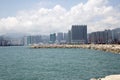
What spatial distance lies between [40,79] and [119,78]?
11.6 meters

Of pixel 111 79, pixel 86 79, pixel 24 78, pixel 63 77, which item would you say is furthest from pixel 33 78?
pixel 111 79

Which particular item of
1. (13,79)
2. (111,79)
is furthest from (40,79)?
(111,79)

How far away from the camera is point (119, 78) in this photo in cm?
2534

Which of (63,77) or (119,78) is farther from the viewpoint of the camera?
(63,77)

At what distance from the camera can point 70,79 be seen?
3362cm

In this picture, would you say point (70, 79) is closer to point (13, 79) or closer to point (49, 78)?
point (49, 78)

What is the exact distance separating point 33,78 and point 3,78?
3980mm

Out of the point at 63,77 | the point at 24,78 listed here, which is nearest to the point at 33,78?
the point at 24,78

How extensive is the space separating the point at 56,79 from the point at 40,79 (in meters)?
1.96

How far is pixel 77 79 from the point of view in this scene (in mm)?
33625

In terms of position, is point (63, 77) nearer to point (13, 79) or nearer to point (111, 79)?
point (13, 79)

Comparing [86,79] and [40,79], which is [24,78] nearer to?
[40,79]

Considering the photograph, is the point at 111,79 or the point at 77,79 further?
the point at 77,79

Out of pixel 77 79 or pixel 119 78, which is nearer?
pixel 119 78
